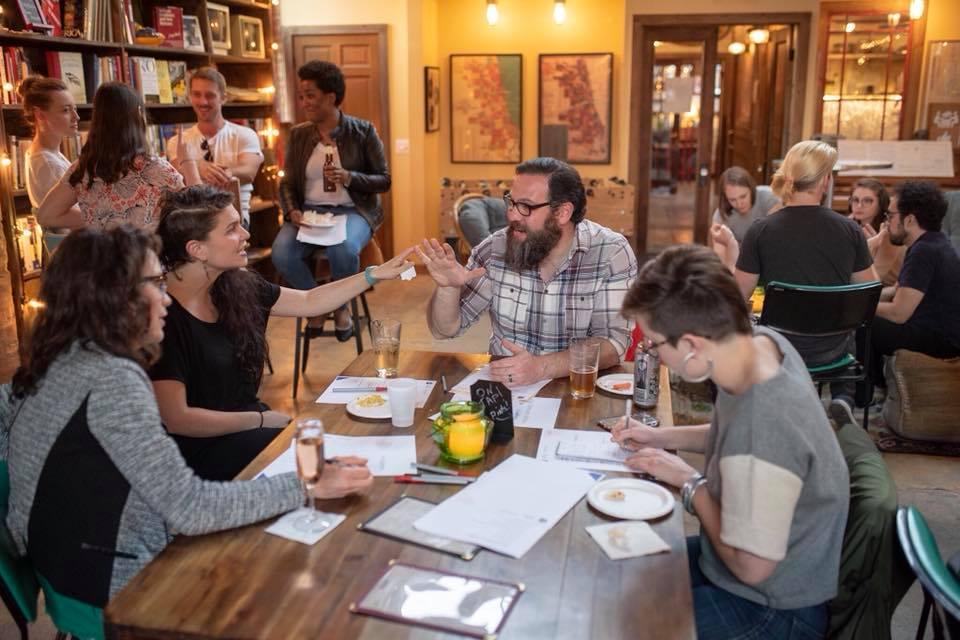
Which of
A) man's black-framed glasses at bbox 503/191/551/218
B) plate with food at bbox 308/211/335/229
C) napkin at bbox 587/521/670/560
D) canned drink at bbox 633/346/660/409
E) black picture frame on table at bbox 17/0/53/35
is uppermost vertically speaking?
black picture frame on table at bbox 17/0/53/35

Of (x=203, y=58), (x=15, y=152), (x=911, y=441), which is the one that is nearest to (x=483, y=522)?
(x=911, y=441)

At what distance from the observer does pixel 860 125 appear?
24.5 feet

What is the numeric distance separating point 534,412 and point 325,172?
274 centimetres

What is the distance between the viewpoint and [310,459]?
1.57 meters

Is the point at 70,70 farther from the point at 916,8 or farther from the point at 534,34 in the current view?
the point at 916,8

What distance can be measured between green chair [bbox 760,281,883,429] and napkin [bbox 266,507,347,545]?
7.32ft

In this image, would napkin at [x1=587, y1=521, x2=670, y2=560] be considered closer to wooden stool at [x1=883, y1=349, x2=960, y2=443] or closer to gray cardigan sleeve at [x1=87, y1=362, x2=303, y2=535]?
gray cardigan sleeve at [x1=87, y1=362, x2=303, y2=535]

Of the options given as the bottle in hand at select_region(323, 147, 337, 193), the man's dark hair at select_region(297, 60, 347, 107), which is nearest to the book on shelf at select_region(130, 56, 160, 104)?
the man's dark hair at select_region(297, 60, 347, 107)

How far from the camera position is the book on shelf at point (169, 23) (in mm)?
5332

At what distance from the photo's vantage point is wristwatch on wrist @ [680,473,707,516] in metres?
1.62

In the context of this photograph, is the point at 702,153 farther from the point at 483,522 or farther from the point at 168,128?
the point at 483,522

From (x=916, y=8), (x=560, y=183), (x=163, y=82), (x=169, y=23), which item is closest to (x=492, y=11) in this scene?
(x=169, y=23)

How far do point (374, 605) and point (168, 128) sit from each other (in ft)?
15.2

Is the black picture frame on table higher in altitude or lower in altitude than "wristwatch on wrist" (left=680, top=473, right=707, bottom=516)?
higher
